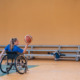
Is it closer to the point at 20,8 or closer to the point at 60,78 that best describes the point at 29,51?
the point at 20,8

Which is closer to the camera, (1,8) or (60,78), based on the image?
(60,78)

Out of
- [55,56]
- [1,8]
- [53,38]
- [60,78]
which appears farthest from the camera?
[1,8]

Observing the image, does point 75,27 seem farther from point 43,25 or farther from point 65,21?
point 43,25

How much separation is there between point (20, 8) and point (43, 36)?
1540mm

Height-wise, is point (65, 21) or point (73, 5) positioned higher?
point (73, 5)

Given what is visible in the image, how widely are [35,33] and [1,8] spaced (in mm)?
1844

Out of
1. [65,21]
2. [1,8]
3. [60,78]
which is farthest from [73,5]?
[60,78]

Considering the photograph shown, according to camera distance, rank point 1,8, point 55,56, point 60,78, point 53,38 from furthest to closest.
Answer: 1. point 1,8
2. point 53,38
3. point 55,56
4. point 60,78

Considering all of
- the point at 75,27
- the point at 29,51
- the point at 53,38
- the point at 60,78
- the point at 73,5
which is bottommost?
the point at 60,78

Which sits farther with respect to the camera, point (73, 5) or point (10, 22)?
point (10, 22)

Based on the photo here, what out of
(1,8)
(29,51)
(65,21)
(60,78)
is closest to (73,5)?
(65,21)

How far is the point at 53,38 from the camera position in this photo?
571 centimetres

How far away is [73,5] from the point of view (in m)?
5.52

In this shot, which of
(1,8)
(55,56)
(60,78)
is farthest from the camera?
(1,8)
